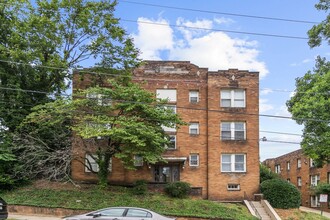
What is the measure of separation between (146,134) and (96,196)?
17.4ft

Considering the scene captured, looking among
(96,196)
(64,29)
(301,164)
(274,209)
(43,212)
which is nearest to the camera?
(43,212)

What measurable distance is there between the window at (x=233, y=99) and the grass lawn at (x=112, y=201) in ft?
26.4

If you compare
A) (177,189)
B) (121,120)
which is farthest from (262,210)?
(121,120)

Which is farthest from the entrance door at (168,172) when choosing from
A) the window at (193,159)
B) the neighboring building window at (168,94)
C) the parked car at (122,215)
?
the parked car at (122,215)

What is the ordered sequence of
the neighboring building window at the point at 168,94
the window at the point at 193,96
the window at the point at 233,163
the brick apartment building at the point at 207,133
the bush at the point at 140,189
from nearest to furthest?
the bush at the point at 140,189
the brick apartment building at the point at 207,133
the window at the point at 233,163
the neighboring building window at the point at 168,94
the window at the point at 193,96

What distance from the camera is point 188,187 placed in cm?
2894

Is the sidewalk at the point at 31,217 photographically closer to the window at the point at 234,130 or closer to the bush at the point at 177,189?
the bush at the point at 177,189

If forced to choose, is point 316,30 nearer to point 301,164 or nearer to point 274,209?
point 274,209

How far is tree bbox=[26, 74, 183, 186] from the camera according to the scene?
84.9 ft

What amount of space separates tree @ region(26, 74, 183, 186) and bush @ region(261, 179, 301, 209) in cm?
845

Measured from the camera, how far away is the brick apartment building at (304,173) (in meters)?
44.0

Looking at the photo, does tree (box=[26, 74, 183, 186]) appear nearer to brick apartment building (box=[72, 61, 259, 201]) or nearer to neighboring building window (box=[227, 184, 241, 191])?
brick apartment building (box=[72, 61, 259, 201])

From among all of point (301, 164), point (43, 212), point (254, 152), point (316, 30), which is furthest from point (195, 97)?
point (301, 164)

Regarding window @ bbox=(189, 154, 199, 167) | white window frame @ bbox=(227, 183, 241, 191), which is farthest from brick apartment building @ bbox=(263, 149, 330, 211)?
window @ bbox=(189, 154, 199, 167)
